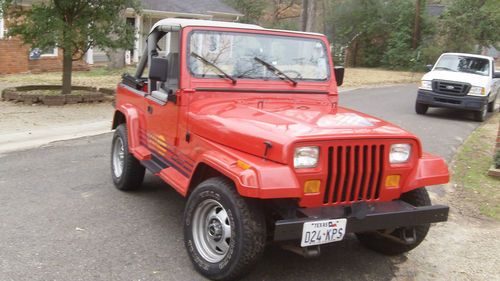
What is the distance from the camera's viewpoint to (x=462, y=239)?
476 centimetres

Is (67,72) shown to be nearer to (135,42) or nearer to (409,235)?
(135,42)

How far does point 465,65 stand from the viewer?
13688mm

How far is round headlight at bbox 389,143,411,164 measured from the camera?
11.8ft

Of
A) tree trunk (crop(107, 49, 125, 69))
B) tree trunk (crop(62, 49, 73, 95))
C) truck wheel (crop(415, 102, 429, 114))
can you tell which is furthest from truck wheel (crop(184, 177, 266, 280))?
tree trunk (crop(107, 49, 125, 69))

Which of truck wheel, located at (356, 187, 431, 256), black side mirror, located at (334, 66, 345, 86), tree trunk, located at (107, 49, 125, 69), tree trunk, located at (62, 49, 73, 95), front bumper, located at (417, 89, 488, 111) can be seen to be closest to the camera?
truck wheel, located at (356, 187, 431, 256)

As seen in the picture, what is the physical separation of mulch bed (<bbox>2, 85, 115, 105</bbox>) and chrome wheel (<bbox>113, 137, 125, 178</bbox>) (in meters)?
6.74

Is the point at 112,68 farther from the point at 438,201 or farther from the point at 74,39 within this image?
the point at 438,201

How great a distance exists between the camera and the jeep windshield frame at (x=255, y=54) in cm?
453

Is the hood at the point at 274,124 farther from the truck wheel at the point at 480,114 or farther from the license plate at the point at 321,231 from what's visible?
the truck wheel at the point at 480,114

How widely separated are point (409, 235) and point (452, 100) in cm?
977

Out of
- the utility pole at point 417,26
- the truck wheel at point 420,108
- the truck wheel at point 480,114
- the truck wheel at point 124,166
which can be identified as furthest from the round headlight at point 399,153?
the utility pole at point 417,26

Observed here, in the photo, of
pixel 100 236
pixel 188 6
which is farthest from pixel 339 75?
pixel 188 6

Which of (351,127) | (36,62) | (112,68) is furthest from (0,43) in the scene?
(351,127)

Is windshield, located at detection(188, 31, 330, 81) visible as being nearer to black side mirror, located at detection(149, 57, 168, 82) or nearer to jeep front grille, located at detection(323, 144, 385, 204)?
black side mirror, located at detection(149, 57, 168, 82)
